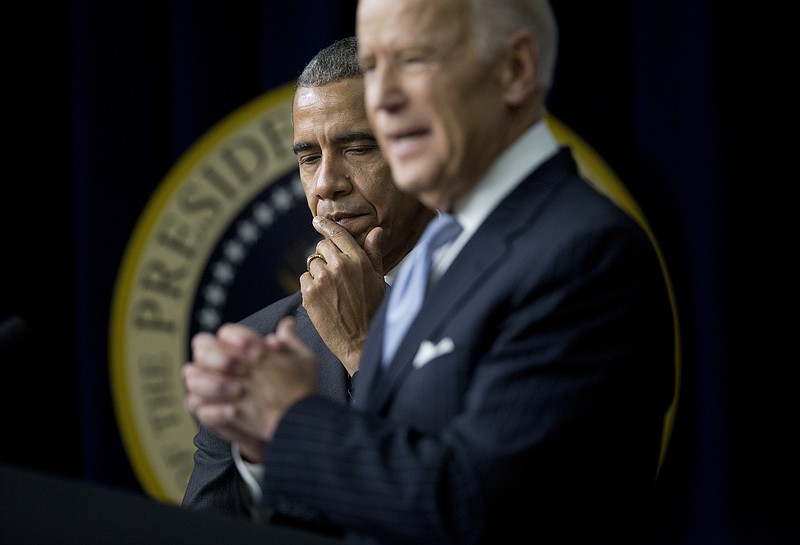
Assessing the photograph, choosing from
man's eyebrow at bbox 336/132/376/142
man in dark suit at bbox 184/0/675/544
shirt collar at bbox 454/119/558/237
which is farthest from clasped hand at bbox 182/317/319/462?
man's eyebrow at bbox 336/132/376/142

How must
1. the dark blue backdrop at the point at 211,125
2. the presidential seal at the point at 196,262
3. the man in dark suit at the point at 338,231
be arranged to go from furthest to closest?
the presidential seal at the point at 196,262
the dark blue backdrop at the point at 211,125
the man in dark suit at the point at 338,231

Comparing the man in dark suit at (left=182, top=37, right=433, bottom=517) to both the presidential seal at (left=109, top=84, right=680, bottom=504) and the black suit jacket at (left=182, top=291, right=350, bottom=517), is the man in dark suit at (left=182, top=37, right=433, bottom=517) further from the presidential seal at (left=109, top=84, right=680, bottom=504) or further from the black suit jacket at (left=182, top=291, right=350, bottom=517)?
the presidential seal at (left=109, top=84, right=680, bottom=504)

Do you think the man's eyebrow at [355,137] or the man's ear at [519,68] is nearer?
the man's ear at [519,68]

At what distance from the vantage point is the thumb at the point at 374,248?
1008 millimetres

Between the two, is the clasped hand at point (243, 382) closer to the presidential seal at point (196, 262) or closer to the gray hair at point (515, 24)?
the gray hair at point (515, 24)

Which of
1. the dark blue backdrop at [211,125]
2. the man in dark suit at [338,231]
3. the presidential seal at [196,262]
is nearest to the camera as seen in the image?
the man in dark suit at [338,231]

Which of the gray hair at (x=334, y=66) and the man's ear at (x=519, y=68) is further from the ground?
the gray hair at (x=334, y=66)

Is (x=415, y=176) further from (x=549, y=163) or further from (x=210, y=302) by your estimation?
(x=210, y=302)

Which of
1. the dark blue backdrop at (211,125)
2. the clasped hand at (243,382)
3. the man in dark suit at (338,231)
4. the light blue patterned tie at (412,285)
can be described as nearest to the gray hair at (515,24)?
the light blue patterned tie at (412,285)

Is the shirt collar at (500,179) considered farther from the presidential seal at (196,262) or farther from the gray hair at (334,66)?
the presidential seal at (196,262)

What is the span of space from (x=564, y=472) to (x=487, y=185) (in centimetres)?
18

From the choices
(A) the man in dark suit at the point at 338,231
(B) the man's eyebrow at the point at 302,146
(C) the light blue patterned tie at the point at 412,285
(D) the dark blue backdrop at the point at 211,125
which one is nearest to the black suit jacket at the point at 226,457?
(A) the man in dark suit at the point at 338,231

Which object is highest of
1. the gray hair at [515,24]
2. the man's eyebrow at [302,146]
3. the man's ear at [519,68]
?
the gray hair at [515,24]

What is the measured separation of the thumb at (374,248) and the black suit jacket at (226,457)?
0.32 feet
